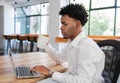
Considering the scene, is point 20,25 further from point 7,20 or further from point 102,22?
point 102,22

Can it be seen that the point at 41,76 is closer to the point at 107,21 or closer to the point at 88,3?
the point at 107,21

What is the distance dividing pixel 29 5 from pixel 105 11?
4.80 meters

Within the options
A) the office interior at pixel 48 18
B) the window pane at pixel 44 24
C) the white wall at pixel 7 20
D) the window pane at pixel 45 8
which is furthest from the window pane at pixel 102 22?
the white wall at pixel 7 20

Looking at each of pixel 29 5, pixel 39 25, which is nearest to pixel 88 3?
pixel 39 25

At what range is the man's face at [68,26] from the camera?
1.27 meters

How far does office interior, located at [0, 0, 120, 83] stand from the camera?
20.0ft

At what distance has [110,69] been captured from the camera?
1.25m

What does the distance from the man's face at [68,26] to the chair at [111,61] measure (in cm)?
27

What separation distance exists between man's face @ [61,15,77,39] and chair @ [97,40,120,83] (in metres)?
0.27

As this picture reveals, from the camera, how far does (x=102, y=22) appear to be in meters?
6.42

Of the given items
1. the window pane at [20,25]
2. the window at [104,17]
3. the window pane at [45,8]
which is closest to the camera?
the window at [104,17]

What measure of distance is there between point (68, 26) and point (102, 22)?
5387 millimetres

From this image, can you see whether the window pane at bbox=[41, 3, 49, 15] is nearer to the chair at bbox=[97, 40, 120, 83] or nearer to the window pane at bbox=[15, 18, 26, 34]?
the window pane at bbox=[15, 18, 26, 34]

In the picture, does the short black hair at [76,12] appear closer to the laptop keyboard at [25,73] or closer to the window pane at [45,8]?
the laptop keyboard at [25,73]
